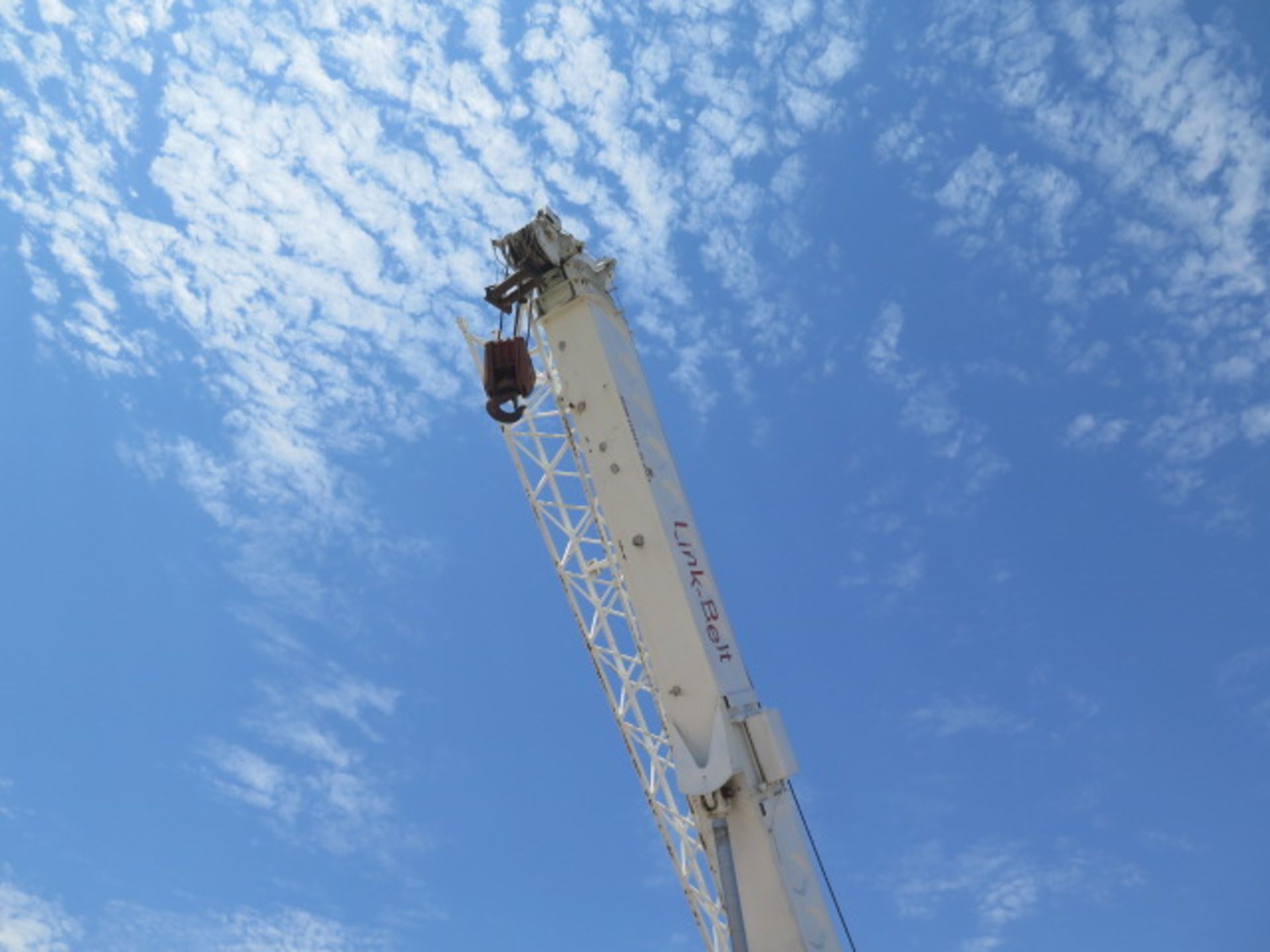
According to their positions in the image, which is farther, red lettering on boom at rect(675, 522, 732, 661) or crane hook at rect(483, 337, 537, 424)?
crane hook at rect(483, 337, 537, 424)

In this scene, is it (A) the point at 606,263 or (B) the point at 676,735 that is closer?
(B) the point at 676,735

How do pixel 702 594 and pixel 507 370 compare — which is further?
pixel 507 370

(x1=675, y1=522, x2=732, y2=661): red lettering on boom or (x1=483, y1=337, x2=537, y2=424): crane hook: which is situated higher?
(x1=483, y1=337, x2=537, y2=424): crane hook

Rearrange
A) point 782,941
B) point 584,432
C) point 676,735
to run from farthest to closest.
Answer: point 584,432
point 676,735
point 782,941

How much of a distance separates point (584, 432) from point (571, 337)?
145 cm

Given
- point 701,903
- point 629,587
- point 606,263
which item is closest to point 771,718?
point 629,587

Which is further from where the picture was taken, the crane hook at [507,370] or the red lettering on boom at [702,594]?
the crane hook at [507,370]

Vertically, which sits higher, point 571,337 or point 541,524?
point 571,337

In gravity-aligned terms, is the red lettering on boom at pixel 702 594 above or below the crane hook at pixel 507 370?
below

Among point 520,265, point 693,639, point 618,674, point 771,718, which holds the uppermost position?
point 520,265

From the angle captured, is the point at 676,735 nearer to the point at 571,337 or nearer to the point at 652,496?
the point at 652,496

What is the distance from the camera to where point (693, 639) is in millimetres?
9758

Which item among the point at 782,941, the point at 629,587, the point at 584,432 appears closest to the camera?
the point at 782,941

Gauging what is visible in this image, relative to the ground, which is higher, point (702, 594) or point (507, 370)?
point (507, 370)
